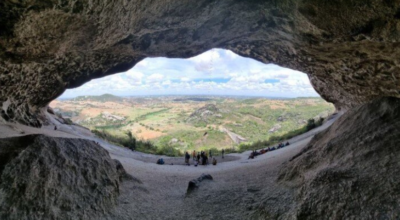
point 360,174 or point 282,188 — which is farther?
point 282,188

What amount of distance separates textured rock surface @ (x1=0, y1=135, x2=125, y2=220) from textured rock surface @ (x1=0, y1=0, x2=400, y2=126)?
3.44m

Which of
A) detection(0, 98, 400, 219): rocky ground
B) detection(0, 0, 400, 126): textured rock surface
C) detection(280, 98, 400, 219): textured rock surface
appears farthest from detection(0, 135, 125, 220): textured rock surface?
detection(280, 98, 400, 219): textured rock surface

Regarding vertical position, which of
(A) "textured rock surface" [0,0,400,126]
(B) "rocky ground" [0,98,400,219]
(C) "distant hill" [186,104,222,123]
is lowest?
(C) "distant hill" [186,104,222,123]

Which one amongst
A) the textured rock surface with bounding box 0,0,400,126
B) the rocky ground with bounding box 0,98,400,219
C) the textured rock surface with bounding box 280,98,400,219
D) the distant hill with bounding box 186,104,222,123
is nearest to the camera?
the textured rock surface with bounding box 280,98,400,219

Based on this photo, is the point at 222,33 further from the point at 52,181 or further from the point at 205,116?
the point at 205,116

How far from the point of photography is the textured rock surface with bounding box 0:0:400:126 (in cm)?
623

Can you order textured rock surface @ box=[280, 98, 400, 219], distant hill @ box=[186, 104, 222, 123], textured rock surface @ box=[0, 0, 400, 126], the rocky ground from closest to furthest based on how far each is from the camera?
textured rock surface @ box=[280, 98, 400, 219], the rocky ground, textured rock surface @ box=[0, 0, 400, 126], distant hill @ box=[186, 104, 222, 123]

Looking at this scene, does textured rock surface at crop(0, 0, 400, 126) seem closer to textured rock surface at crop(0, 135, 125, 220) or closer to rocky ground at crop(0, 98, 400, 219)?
rocky ground at crop(0, 98, 400, 219)

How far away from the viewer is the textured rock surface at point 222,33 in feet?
20.4

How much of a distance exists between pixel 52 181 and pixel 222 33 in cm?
865

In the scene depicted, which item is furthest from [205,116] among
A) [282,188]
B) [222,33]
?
[282,188]

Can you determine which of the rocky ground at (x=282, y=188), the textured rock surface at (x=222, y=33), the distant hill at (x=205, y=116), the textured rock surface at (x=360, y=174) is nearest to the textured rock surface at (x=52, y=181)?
the rocky ground at (x=282, y=188)

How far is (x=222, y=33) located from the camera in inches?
437

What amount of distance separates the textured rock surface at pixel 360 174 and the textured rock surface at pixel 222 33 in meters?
1.78
